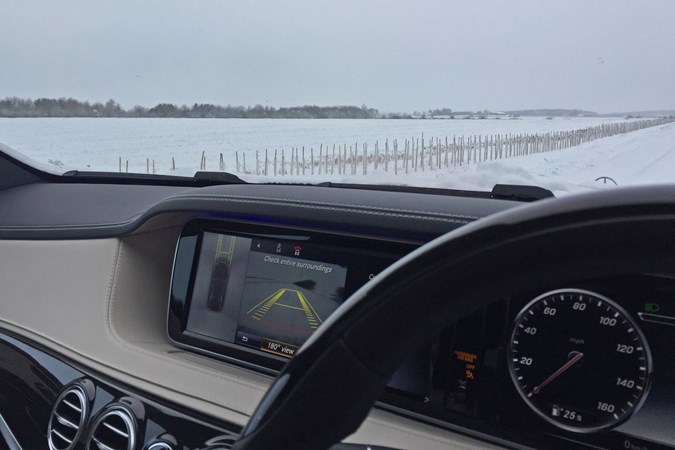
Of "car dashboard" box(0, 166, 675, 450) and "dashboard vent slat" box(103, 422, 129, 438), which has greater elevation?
"car dashboard" box(0, 166, 675, 450)

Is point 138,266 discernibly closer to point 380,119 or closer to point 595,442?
point 380,119

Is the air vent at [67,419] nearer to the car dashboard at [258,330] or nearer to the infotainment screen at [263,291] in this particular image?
the car dashboard at [258,330]

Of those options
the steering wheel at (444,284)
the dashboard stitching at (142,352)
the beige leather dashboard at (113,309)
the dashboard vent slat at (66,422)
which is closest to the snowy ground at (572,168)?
the beige leather dashboard at (113,309)

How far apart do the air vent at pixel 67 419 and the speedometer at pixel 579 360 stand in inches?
58.4

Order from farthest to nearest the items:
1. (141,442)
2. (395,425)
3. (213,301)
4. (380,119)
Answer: (380,119) → (213,301) → (141,442) → (395,425)

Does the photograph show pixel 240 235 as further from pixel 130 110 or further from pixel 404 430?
pixel 130 110

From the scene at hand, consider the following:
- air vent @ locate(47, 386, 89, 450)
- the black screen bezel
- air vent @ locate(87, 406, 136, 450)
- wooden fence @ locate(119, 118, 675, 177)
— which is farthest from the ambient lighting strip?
wooden fence @ locate(119, 118, 675, 177)

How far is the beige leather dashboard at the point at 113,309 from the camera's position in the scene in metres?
2.34

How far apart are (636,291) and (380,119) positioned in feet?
4.92

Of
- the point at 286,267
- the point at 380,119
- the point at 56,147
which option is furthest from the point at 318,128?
the point at 56,147

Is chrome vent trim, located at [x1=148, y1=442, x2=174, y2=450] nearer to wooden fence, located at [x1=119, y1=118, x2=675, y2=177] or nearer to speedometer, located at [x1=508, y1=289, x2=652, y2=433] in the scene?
speedometer, located at [x1=508, y1=289, x2=652, y2=433]

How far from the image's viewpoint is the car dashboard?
1.72 metres

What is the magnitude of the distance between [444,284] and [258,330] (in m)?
1.66

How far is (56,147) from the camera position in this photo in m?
3.66
